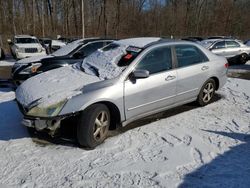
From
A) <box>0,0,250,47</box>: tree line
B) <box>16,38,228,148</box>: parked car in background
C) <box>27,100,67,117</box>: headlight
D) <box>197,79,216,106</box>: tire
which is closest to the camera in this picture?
<box>27,100,67,117</box>: headlight

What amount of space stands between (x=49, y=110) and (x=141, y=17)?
144 feet

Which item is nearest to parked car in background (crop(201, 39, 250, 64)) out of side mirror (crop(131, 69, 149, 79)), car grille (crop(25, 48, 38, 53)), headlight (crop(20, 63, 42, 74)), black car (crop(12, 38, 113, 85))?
black car (crop(12, 38, 113, 85))

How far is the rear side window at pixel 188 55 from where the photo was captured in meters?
6.18

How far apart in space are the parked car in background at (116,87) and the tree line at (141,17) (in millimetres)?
35743

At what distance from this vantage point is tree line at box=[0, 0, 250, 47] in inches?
1690

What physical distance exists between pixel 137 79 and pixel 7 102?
11.8ft

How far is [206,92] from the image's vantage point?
700 cm

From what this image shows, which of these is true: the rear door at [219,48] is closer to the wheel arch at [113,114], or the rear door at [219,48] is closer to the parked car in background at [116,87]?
the parked car in background at [116,87]

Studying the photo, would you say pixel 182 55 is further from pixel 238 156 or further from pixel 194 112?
pixel 238 156

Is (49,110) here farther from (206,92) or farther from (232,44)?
(232,44)

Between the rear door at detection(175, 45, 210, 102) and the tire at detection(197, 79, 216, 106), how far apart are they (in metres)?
0.18

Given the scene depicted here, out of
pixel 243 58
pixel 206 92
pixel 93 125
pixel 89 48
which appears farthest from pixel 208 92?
pixel 243 58

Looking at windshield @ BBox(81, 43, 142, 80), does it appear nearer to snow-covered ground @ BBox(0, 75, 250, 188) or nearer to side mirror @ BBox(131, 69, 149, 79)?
side mirror @ BBox(131, 69, 149, 79)

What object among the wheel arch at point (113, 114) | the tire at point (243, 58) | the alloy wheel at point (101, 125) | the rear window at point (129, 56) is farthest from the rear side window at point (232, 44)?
the alloy wheel at point (101, 125)
